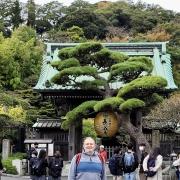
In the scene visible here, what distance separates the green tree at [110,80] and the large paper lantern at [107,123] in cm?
29

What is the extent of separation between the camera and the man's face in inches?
273

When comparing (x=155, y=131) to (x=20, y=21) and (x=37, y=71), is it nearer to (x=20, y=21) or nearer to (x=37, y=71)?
(x=37, y=71)

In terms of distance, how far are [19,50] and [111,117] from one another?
869 inches

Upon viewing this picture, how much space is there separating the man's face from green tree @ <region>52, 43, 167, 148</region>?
1255cm

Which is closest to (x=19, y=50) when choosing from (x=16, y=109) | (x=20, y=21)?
(x=16, y=109)

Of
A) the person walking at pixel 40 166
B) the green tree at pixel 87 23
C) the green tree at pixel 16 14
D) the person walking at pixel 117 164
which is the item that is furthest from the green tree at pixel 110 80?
the green tree at pixel 16 14

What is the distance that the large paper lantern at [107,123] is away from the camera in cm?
2116

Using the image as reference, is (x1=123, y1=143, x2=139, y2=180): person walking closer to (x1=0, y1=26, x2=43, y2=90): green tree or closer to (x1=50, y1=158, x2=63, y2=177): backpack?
(x1=50, y1=158, x2=63, y2=177): backpack

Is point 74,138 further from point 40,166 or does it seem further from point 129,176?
point 40,166

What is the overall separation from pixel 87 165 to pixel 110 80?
14.2 metres

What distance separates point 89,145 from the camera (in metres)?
6.99

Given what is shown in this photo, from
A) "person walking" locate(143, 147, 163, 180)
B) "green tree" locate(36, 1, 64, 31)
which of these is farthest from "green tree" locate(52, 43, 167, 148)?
"green tree" locate(36, 1, 64, 31)

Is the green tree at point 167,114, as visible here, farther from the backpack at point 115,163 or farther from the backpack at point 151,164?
the backpack at point 151,164

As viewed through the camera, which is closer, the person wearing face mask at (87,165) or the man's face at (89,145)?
the man's face at (89,145)
